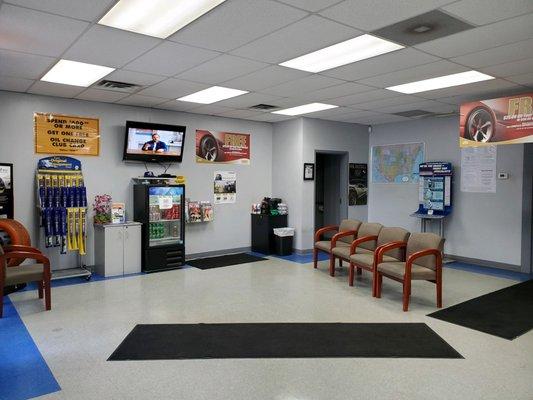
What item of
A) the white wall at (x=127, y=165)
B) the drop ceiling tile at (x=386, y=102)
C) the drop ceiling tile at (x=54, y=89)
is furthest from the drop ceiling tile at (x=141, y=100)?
the drop ceiling tile at (x=386, y=102)

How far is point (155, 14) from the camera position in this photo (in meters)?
3.19

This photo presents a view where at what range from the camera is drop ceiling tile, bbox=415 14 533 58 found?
10.7 ft

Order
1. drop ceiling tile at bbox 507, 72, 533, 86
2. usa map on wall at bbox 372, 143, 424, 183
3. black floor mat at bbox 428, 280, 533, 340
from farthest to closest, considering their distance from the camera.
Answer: usa map on wall at bbox 372, 143, 424, 183, drop ceiling tile at bbox 507, 72, 533, 86, black floor mat at bbox 428, 280, 533, 340

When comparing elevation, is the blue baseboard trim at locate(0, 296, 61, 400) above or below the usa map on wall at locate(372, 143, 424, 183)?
below

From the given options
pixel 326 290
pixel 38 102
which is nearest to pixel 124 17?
pixel 38 102

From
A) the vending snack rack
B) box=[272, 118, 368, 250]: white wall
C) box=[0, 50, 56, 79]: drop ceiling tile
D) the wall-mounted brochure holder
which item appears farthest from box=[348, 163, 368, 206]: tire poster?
box=[0, 50, 56, 79]: drop ceiling tile

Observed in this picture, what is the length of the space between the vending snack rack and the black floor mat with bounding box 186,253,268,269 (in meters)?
1.79

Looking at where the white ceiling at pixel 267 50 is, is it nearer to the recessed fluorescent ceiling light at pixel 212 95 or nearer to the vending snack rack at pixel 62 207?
the recessed fluorescent ceiling light at pixel 212 95

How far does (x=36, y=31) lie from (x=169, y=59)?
1.25m

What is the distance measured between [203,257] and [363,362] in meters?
4.77

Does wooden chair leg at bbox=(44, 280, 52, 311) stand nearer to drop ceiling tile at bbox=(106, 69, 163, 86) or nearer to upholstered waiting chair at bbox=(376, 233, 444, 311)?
drop ceiling tile at bbox=(106, 69, 163, 86)

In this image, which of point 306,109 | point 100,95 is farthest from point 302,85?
point 100,95

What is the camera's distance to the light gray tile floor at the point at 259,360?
2.84 metres

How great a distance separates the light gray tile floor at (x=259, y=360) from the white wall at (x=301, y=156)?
1985 mm
